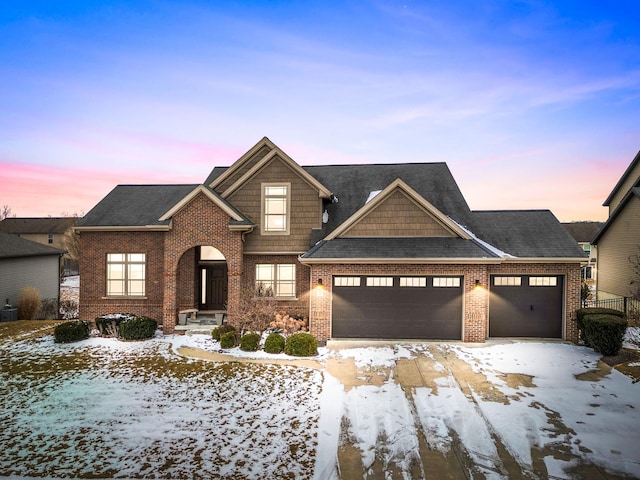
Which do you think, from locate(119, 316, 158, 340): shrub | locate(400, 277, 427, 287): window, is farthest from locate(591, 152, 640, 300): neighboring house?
locate(119, 316, 158, 340): shrub

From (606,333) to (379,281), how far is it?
321 inches

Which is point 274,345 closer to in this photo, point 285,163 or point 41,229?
point 285,163

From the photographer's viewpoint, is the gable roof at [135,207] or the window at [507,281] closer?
the window at [507,281]

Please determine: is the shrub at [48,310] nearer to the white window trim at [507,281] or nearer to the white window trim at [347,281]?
the white window trim at [347,281]

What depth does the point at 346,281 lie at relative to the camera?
47.9 feet

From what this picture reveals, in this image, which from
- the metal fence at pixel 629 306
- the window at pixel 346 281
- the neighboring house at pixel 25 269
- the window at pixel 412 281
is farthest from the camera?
the neighboring house at pixel 25 269

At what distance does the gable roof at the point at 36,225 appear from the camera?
60500 mm

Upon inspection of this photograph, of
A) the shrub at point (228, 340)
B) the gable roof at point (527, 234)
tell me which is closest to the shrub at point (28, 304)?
the shrub at point (228, 340)

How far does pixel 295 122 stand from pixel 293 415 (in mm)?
28820

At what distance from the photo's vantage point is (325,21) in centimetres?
1761

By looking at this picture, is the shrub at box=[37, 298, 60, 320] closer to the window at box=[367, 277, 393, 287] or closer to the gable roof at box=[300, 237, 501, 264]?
the gable roof at box=[300, 237, 501, 264]

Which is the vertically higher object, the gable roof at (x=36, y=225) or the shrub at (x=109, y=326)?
the gable roof at (x=36, y=225)

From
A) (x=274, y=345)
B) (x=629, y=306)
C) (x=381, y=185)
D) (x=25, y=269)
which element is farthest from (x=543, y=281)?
(x=25, y=269)

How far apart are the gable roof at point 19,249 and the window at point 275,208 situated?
1719 centimetres
